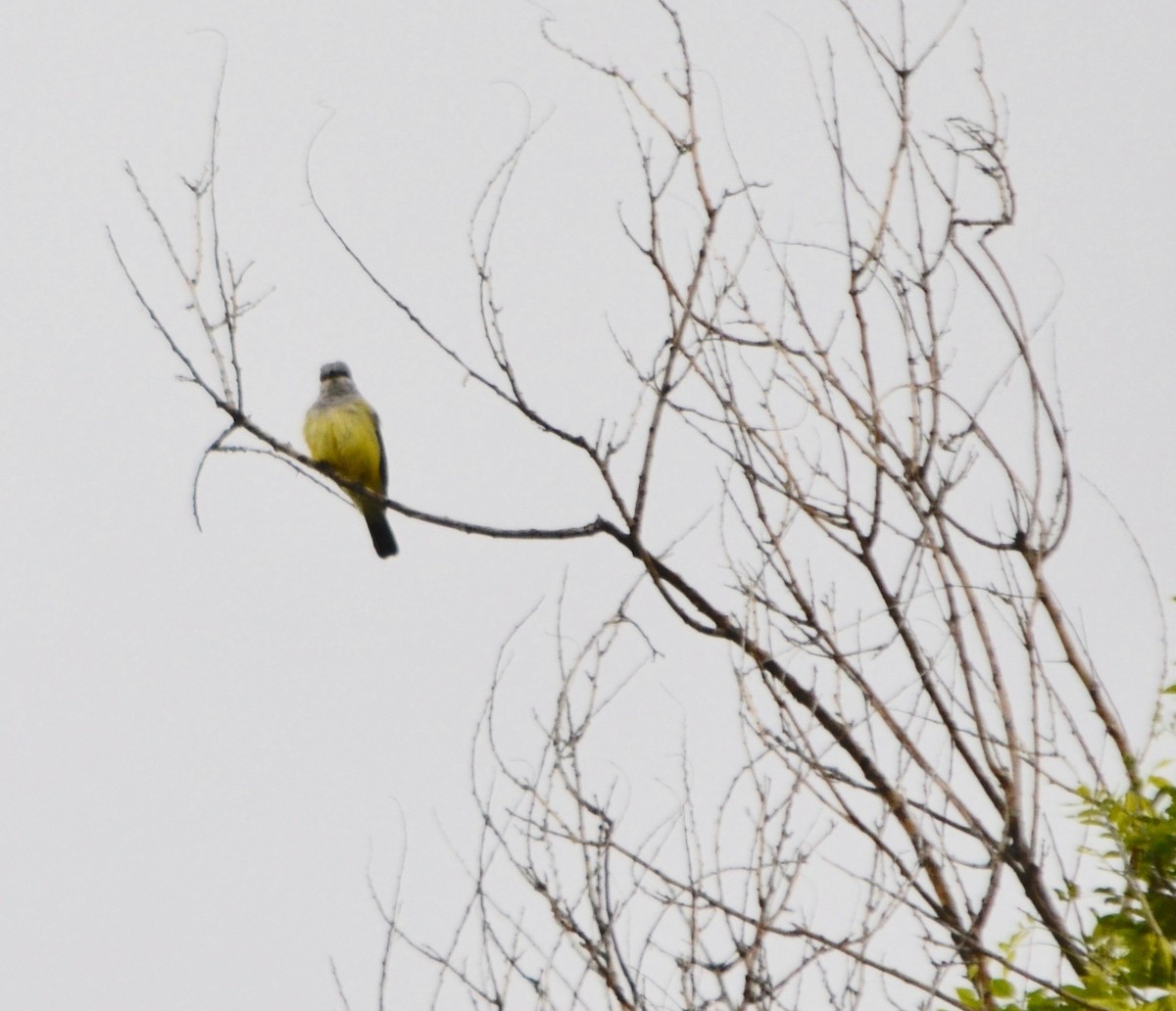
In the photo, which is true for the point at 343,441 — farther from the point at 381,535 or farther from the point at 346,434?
the point at 381,535

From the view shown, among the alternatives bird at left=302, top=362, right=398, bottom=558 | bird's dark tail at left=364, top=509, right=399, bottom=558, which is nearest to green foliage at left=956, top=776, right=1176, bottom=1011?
bird at left=302, top=362, right=398, bottom=558

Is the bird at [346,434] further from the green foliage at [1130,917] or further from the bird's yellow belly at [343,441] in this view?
the green foliage at [1130,917]

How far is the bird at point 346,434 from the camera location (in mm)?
8555

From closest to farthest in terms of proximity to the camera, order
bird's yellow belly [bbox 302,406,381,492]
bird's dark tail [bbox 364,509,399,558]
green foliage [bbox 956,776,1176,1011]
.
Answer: green foliage [bbox 956,776,1176,1011]
bird's yellow belly [bbox 302,406,381,492]
bird's dark tail [bbox 364,509,399,558]

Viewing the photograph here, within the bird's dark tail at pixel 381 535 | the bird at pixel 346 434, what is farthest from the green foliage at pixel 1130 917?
the bird's dark tail at pixel 381 535

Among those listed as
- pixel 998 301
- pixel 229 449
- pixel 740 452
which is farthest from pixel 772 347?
pixel 229 449

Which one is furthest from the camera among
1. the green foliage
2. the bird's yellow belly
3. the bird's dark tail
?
the bird's dark tail

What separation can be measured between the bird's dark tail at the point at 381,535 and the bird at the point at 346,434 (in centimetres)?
6

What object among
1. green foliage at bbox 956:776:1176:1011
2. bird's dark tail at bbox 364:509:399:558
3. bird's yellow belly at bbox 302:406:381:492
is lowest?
green foliage at bbox 956:776:1176:1011

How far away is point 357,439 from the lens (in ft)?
28.3

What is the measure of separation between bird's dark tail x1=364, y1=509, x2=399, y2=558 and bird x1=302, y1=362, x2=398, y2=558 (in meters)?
0.06

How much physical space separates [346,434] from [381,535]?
1334mm

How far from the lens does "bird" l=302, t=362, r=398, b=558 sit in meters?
8.55

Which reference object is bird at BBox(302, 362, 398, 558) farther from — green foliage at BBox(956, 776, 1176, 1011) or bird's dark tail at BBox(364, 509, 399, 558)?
green foliage at BBox(956, 776, 1176, 1011)
